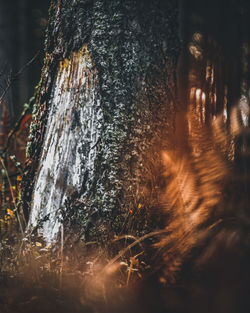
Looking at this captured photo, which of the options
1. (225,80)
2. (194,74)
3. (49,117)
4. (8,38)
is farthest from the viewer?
(8,38)

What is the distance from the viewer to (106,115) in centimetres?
133

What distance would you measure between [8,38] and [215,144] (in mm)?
3349

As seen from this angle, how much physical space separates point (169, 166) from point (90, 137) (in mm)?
538

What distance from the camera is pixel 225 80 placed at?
3.41ft

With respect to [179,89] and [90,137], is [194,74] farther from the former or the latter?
[90,137]

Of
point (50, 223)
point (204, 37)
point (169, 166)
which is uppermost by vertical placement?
point (204, 37)

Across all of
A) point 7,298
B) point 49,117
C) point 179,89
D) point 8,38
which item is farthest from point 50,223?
point 8,38

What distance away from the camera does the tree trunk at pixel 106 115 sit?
1291 millimetres

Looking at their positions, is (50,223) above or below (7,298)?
above

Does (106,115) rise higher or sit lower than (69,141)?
higher

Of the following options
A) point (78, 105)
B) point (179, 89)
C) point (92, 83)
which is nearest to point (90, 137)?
point (78, 105)

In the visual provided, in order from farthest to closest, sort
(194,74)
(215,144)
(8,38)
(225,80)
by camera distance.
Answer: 1. (8,38)
2. (194,74)
3. (225,80)
4. (215,144)

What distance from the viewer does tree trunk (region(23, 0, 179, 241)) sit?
50.8 inches

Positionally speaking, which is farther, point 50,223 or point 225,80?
point 50,223
